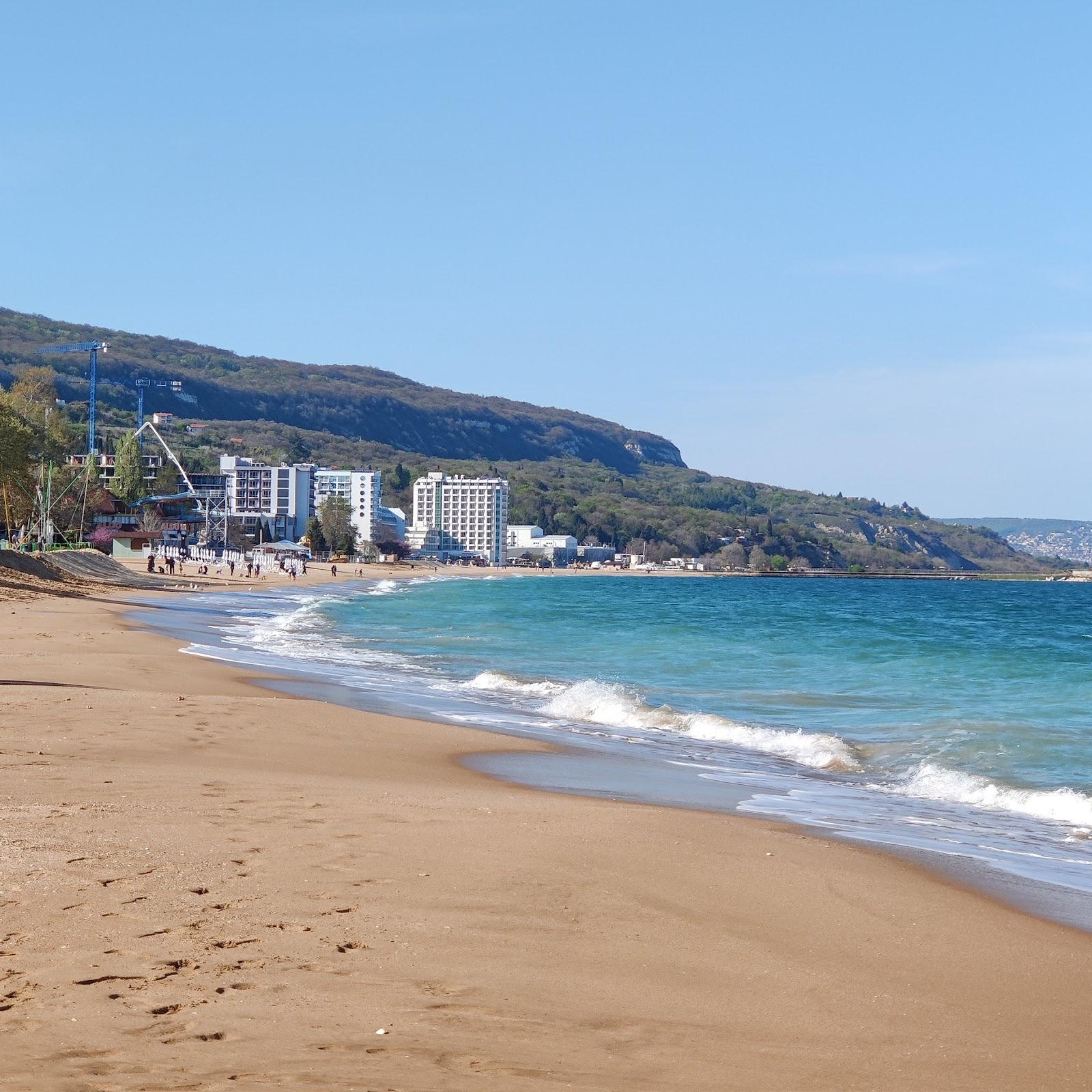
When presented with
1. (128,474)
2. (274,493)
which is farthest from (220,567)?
(274,493)

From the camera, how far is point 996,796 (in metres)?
10.8

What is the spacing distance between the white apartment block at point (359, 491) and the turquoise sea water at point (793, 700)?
449ft

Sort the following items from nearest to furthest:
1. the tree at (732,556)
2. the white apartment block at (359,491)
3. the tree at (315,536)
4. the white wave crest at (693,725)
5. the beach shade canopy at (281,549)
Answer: the white wave crest at (693,725) < the beach shade canopy at (281,549) < the tree at (315,536) < the white apartment block at (359,491) < the tree at (732,556)

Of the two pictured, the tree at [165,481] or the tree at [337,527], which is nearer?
the tree at [165,481]

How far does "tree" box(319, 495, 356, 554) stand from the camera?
5935 inches

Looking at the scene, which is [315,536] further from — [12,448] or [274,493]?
[12,448]

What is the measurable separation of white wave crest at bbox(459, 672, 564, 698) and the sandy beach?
10.2 meters

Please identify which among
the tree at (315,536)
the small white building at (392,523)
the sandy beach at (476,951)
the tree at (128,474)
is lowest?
the sandy beach at (476,951)

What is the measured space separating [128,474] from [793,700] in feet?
356

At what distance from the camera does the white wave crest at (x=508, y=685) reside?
18.5m

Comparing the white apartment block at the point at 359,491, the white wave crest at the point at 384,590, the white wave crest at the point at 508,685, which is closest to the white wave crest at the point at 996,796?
the white wave crest at the point at 508,685

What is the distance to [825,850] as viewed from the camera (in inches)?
286

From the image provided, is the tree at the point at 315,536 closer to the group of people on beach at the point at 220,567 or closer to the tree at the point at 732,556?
the group of people on beach at the point at 220,567

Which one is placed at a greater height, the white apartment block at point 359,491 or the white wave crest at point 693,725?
the white apartment block at point 359,491
